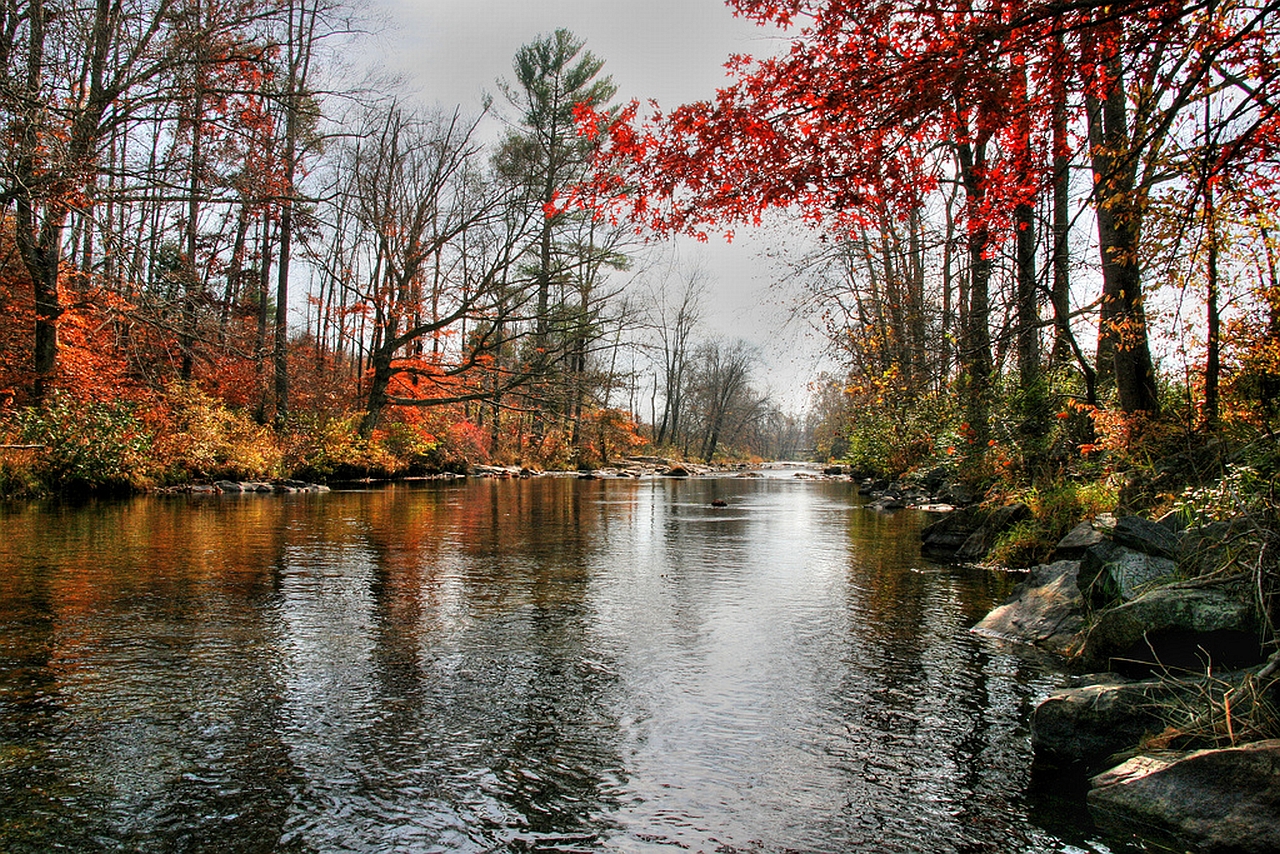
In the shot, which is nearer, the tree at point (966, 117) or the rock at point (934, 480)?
the tree at point (966, 117)

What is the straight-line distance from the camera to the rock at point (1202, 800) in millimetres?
2486

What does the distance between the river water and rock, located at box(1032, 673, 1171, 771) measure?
158 mm

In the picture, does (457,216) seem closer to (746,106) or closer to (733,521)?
(733,521)

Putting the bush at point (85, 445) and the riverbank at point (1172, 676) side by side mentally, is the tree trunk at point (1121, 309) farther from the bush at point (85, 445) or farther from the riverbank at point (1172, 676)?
the bush at point (85, 445)

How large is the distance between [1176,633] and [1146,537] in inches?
48.9

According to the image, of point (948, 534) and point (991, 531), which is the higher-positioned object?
point (991, 531)

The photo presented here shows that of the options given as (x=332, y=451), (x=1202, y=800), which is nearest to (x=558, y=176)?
(x=332, y=451)

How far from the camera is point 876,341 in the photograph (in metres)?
13.9

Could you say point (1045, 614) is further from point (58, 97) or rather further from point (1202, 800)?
point (58, 97)

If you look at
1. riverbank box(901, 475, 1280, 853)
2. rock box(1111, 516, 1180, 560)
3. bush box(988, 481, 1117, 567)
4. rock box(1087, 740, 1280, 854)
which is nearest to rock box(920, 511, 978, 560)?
bush box(988, 481, 1117, 567)

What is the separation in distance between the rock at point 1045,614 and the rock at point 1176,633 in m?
0.55

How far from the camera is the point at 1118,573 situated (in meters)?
4.74

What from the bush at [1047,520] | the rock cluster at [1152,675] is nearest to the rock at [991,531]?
the bush at [1047,520]

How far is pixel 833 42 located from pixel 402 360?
19.9 meters
